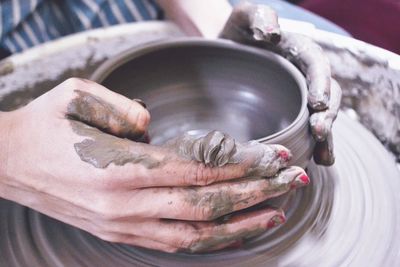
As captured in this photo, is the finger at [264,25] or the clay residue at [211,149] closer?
the clay residue at [211,149]

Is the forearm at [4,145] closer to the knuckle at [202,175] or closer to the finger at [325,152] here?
the knuckle at [202,175]

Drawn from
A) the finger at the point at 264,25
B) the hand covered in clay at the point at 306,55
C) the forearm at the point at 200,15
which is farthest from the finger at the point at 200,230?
the forearm at the point at 200,15

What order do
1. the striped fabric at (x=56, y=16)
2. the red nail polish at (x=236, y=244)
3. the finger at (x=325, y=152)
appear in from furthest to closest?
1. the striped fabric at (x=56, y=16)
2. the finger at (x=325, y=152)
3. the red nail polish at (x=236, y=244)

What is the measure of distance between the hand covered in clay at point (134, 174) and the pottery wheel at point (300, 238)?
50 mm

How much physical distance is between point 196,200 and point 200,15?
745mm

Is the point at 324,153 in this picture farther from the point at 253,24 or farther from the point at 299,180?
the point at 253,24

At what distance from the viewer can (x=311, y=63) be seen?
3.10ft

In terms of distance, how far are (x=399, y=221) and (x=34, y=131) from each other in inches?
25.7

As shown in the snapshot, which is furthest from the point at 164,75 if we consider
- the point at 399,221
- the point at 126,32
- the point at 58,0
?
the point at 399,221

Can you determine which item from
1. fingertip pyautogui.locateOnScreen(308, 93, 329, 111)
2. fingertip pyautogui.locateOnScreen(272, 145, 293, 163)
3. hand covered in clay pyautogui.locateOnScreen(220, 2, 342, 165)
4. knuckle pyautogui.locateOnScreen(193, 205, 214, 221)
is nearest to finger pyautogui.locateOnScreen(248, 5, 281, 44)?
hand covered in clay pyautogui.locateOnScreen(220, 2, 342, 165)

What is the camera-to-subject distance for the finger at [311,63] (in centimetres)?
86

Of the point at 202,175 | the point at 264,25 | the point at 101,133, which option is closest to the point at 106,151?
the point at 101,133

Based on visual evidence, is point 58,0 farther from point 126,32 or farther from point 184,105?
point 184,105

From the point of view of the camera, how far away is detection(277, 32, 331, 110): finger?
86cm
